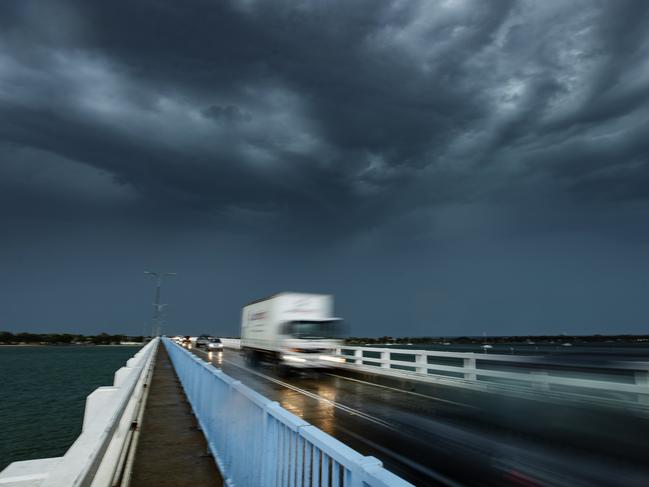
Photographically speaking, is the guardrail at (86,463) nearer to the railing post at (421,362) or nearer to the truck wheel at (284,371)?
the railing post at (421,362)

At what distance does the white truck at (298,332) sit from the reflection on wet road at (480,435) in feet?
16.6

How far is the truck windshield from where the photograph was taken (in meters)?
20.4

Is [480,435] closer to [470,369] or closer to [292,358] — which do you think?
[470,369]

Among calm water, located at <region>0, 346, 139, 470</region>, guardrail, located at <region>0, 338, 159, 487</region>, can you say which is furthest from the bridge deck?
calm water, located at <region>0, 346, 139, 470</region>

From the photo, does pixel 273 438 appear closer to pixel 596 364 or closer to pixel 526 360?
pixel 596 364

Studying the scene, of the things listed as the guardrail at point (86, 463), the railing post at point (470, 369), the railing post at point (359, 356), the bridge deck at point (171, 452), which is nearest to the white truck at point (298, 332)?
the railing post at point (359, 356)

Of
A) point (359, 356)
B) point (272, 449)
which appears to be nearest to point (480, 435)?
point (272, 449)

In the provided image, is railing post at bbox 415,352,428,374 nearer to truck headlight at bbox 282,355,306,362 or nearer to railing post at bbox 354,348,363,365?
railing post at bbox 354,348,363,365

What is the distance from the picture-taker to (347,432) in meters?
8.43

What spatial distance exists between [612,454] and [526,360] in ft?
15.2

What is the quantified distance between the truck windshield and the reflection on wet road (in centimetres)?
581

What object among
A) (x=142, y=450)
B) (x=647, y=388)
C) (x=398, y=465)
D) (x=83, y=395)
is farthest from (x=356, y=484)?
(x=83, y=395)

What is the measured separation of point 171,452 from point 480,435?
5.87 m

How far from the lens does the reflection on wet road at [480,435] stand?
6.20m
